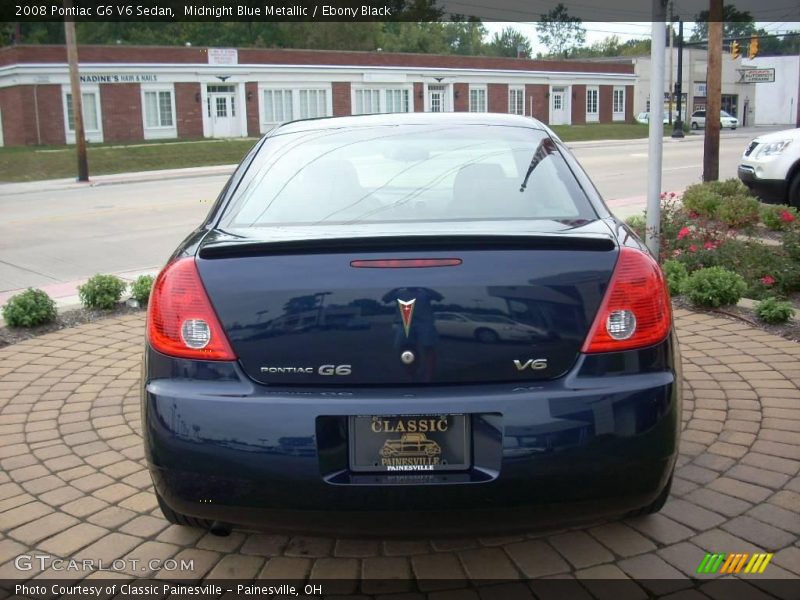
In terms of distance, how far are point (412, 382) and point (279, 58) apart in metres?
44.9

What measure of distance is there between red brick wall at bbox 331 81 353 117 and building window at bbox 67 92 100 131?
13.6 m

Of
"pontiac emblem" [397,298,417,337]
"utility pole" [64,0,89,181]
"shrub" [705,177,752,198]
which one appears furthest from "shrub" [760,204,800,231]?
"utility pole" [64,0,89,181]

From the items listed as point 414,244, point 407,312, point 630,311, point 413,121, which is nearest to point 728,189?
point 413,121

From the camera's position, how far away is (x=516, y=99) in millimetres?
55375

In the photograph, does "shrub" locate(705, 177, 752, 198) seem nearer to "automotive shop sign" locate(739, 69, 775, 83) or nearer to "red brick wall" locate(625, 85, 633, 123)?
"red brick wall" locate(625, 85, 633, 123)

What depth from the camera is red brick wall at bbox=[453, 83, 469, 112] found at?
5150cm

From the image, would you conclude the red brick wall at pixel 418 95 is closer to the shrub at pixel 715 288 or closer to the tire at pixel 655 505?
the shrub at pixel 715 288

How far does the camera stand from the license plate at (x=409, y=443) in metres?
2.45

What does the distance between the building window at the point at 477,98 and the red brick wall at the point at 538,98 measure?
12.3 ft

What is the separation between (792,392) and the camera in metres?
4.49

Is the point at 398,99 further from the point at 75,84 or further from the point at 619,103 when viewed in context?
the point at 75,84

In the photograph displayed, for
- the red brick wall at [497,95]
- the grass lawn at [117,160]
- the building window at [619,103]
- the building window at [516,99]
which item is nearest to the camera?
the grass lawn at [117,160]

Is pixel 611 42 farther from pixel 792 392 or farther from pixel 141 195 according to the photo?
pixel 792 392

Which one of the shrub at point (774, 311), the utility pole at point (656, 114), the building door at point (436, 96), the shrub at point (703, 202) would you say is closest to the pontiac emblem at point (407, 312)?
the shrub at point (774, 311)
